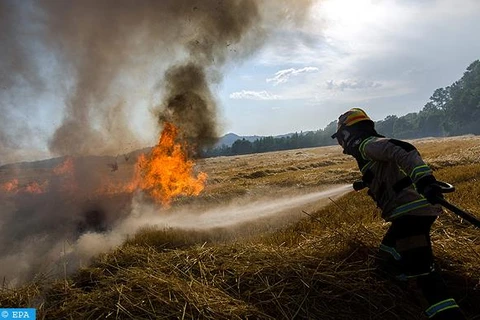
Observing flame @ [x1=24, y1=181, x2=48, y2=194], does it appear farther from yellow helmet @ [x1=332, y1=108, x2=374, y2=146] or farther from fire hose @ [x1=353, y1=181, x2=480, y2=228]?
fire hose @ [x1=353, y1=181, x2=480, y2=228]

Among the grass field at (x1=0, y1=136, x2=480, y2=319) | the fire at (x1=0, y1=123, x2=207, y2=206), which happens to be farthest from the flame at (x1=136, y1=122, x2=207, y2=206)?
the grass field at (x1=0, y1=136, x2=480, y2=319)

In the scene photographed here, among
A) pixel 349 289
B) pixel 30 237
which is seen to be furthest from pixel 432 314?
pixel 30 237

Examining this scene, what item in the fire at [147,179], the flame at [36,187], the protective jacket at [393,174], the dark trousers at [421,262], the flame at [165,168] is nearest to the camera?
the dark trousers at [421,262]

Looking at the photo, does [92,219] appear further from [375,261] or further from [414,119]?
[414,119]

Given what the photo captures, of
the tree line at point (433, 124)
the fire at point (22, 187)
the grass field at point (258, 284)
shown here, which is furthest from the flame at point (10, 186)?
the tree line at point (433, 124)

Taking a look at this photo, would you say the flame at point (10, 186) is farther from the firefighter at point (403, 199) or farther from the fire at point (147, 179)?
the firefighter at point (403, 199)

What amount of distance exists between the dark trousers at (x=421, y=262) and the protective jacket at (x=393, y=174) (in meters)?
0.12

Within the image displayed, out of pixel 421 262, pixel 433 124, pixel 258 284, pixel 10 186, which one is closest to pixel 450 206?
pixel 421 262

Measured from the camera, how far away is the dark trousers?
3240 mm

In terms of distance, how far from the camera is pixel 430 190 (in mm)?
3064

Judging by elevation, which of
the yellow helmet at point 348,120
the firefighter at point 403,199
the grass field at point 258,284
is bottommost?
the grass field at point 258,284

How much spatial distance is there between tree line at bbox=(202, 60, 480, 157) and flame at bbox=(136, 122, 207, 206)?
6110cm

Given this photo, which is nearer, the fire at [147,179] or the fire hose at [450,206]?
the fire hose at [450,206]

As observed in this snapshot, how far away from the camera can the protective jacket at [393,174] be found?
3365 mm
